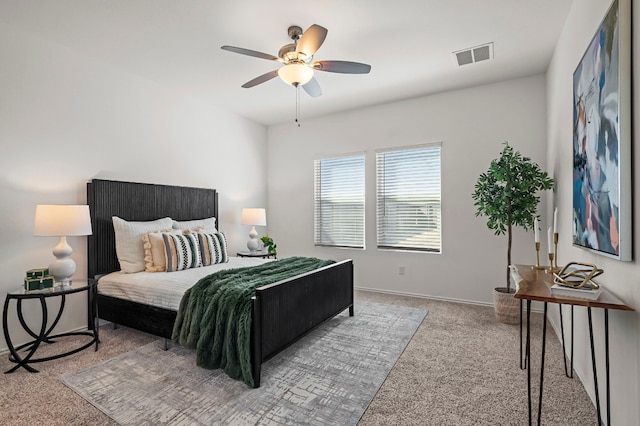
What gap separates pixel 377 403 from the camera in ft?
6.49

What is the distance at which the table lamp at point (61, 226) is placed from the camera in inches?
101

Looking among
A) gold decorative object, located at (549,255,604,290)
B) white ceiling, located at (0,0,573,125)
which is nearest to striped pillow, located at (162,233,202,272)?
white ceiling, located at (0,0,573,125)

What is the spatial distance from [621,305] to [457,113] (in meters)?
3.29

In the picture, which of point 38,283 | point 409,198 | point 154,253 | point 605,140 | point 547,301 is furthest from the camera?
point 409,198

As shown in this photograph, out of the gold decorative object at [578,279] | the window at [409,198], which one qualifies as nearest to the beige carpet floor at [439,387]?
the gold decorative object at [578,279]

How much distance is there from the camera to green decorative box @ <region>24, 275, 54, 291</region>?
8.18 ft

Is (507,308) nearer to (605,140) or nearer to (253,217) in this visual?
(605,140)

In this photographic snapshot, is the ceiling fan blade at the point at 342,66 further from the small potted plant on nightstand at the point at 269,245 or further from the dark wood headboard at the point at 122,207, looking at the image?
the small potted plant on nightstand at the point at 269,245

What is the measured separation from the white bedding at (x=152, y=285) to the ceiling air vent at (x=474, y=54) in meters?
3.38

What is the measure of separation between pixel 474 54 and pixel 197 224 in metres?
3.71

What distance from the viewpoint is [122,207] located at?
3508 mm

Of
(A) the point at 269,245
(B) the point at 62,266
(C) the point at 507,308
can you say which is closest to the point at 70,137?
(B) the point at 62,266

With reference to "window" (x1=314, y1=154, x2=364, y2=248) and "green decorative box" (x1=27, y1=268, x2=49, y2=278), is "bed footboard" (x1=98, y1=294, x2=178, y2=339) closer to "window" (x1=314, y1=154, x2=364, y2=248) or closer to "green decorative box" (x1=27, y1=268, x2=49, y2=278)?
"green decorative box" (x1=27, y1=268, x2=49, y2=278)

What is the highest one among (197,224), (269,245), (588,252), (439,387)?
(197,224)
